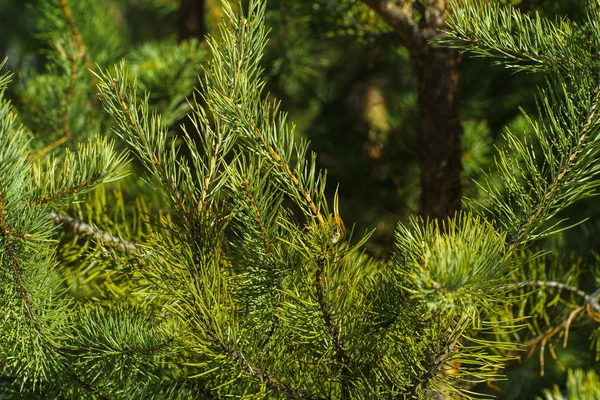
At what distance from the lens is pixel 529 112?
1.36m

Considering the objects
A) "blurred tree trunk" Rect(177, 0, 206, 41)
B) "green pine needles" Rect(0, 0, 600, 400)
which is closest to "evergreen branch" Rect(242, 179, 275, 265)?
"green pine needles" Rect(0, 0, 600, 400)

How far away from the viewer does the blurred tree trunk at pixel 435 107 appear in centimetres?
82

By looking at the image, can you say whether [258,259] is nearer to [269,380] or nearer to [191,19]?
[269,380]

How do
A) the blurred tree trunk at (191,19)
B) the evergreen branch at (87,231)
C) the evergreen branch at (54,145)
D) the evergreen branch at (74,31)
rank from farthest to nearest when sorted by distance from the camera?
the blurred tree trunk at (191,19) → the evergreen branch at (74,31) → the evergreen branch at (54,145) → the evergreen branch at (87,231)

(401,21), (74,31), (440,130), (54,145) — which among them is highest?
(401,21)

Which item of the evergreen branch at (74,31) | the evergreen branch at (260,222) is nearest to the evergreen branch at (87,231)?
the evergreen branch at (260,222)

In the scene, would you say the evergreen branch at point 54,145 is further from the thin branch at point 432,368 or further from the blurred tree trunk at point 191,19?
the thin branch at point 432,368

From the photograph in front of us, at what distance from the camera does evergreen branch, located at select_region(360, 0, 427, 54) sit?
0.81 meters

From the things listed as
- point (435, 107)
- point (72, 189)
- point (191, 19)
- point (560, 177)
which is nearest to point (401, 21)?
point (435, 107)

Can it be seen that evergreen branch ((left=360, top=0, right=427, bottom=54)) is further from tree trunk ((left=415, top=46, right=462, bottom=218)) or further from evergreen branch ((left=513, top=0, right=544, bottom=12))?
evergreen branch ((left=513, top=0, right=544, bottom=12))

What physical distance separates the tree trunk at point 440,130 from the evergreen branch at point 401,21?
0.05 ft

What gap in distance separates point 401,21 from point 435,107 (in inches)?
4.9

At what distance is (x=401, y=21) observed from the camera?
0.82m

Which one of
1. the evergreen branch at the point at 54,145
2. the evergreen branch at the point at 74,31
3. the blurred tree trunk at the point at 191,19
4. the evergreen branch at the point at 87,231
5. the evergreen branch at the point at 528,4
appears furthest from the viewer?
the blurred tree trunk at the point at 191,19
